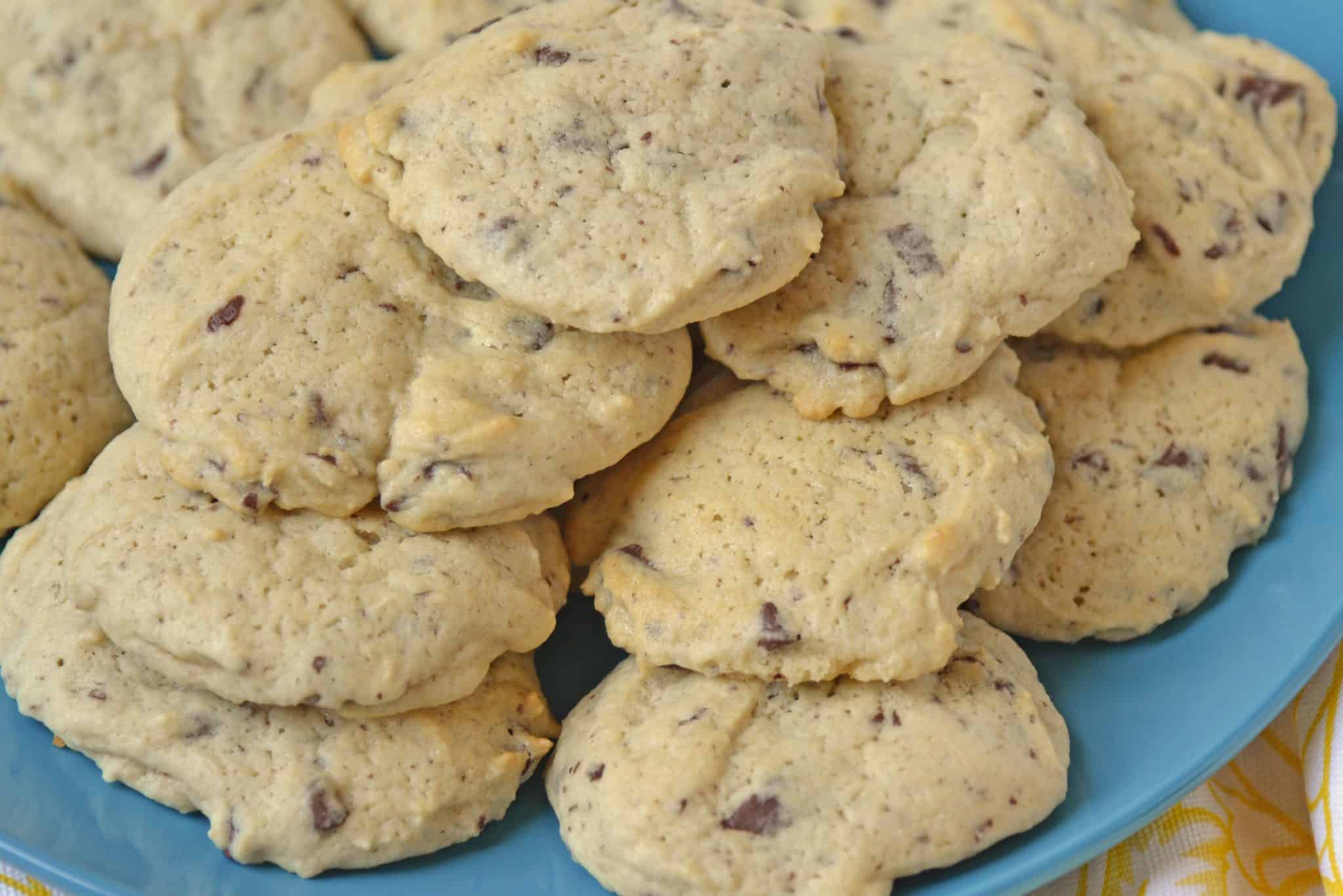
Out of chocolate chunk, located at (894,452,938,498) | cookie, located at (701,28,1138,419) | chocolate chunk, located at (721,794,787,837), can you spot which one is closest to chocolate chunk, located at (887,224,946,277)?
cookie, located at (701,28,1138,419)

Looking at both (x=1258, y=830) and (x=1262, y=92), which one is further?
(x=1262, y=92)

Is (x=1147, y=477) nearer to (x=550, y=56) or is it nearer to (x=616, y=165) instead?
Result: (x=616, y=165)

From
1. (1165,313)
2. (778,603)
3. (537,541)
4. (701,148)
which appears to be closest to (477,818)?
(537,541)

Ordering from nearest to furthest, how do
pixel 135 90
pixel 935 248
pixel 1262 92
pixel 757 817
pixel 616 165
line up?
1. pixel 757 817
2. pixel 616 165
3. pixel 935 248
4. pixel 1262 92
5. pixel 135 90

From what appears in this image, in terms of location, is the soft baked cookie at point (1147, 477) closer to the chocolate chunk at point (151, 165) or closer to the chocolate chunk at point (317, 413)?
the chocolate chunk at point (317, 413)

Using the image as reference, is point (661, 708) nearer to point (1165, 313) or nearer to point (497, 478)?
point (497, 478)

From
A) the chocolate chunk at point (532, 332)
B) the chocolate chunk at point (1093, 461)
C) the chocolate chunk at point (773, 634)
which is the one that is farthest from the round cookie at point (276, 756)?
the chocolate chunk at point (1093, 461)

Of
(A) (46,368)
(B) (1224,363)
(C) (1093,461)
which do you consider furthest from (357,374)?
(B) (1224,363)
